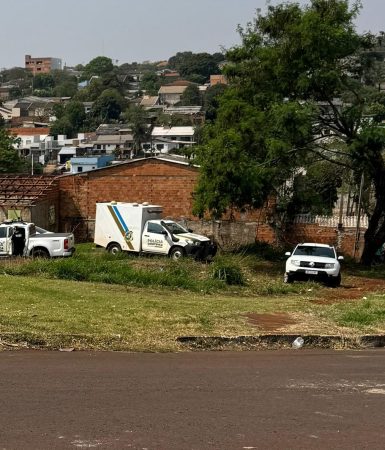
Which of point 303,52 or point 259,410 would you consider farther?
point 303,52

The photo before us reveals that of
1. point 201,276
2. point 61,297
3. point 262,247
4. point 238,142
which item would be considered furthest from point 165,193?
point 61,297

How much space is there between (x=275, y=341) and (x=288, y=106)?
15876 mm

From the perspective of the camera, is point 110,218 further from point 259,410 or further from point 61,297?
point 259,410

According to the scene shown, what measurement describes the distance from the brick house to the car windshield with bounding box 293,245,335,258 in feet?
50.4

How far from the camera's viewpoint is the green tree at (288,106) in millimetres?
25500

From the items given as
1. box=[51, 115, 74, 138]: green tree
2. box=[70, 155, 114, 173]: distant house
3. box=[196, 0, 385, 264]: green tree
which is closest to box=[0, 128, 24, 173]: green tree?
box=[70, 155, 114, 173]: distant house

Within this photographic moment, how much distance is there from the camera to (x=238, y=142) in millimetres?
26031

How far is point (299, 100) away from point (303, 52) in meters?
1.96

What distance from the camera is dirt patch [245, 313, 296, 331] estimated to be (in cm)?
1141

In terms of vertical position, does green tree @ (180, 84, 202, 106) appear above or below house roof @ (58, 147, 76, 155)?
above

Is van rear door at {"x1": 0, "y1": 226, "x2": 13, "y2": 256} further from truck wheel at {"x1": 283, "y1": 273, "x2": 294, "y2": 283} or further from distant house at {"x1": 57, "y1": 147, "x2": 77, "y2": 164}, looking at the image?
distant house at {"x1": 57, "y1": 147, "x2": 77, "y2": 164}

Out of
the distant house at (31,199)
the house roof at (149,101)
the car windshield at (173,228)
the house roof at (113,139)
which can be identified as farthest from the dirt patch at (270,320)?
the house roof at (149,101)

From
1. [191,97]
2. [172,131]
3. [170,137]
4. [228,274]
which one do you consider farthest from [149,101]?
[228,274]

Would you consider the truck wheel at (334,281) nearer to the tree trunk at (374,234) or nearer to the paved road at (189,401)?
the tree trunk at (374,234)
